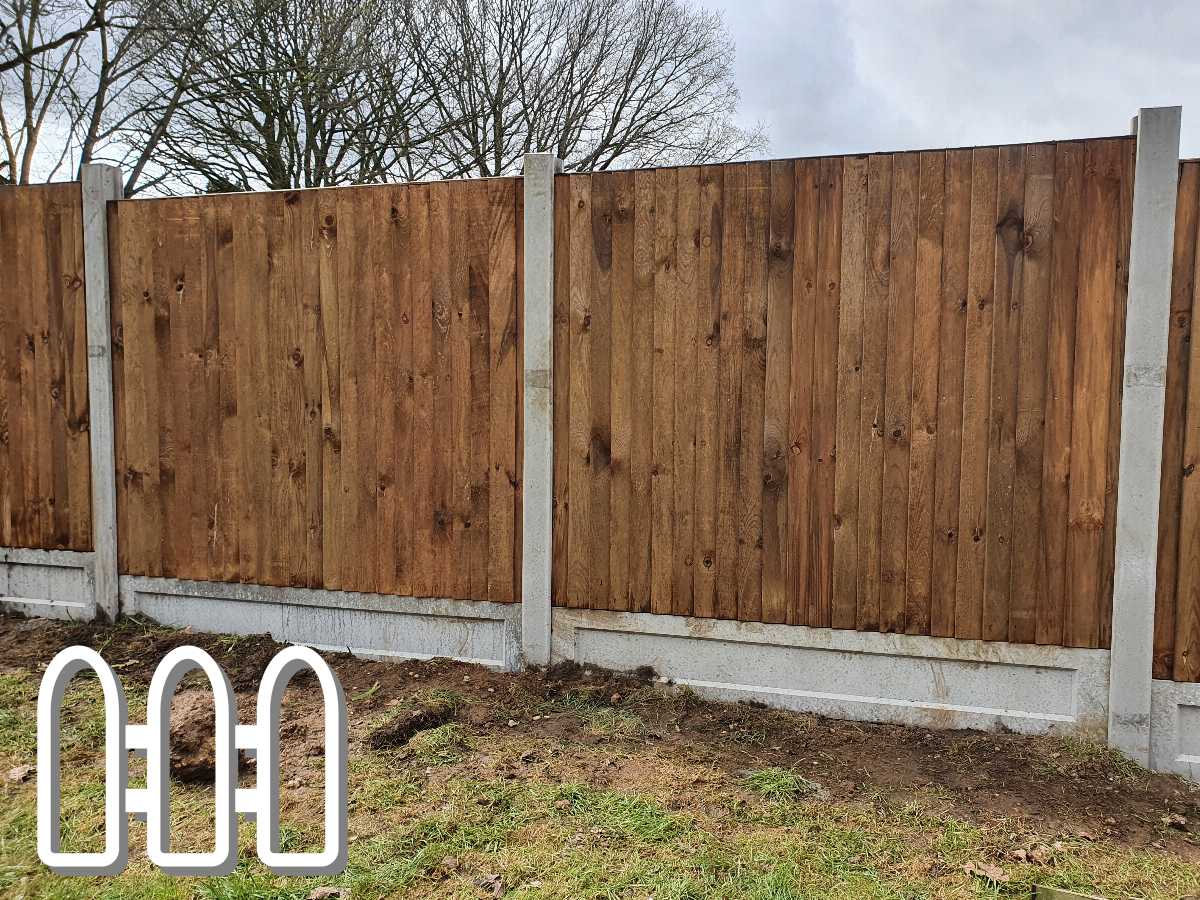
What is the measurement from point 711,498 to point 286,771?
189cm

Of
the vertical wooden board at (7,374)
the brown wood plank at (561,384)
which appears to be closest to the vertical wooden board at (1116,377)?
the brown wood plank at (561,384)

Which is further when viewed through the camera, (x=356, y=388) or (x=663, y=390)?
(x=356, y=388)

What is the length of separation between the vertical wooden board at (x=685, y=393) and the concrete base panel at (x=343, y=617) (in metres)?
0.78

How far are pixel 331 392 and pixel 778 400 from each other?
2057 mm

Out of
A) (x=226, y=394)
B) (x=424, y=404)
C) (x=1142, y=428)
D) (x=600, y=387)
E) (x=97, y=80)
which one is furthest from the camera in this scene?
(x=97, y=80)

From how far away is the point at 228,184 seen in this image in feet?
29.1

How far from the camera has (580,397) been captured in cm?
349

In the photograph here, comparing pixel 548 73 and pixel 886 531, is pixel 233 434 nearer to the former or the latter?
pixel 886 531

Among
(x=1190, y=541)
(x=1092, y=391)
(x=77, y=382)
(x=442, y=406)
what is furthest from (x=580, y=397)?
(x=77, y=382)

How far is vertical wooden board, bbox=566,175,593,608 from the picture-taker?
3.44 m

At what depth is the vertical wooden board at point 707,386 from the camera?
10.8ft

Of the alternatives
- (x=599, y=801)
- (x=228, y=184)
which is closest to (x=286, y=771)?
(x=599, y=801)

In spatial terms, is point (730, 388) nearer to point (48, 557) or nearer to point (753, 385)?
point (753, 385)

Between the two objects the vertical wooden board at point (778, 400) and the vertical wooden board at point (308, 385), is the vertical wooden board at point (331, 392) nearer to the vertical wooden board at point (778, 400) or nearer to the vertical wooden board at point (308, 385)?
the vertical wooden board at point (308, 385)
